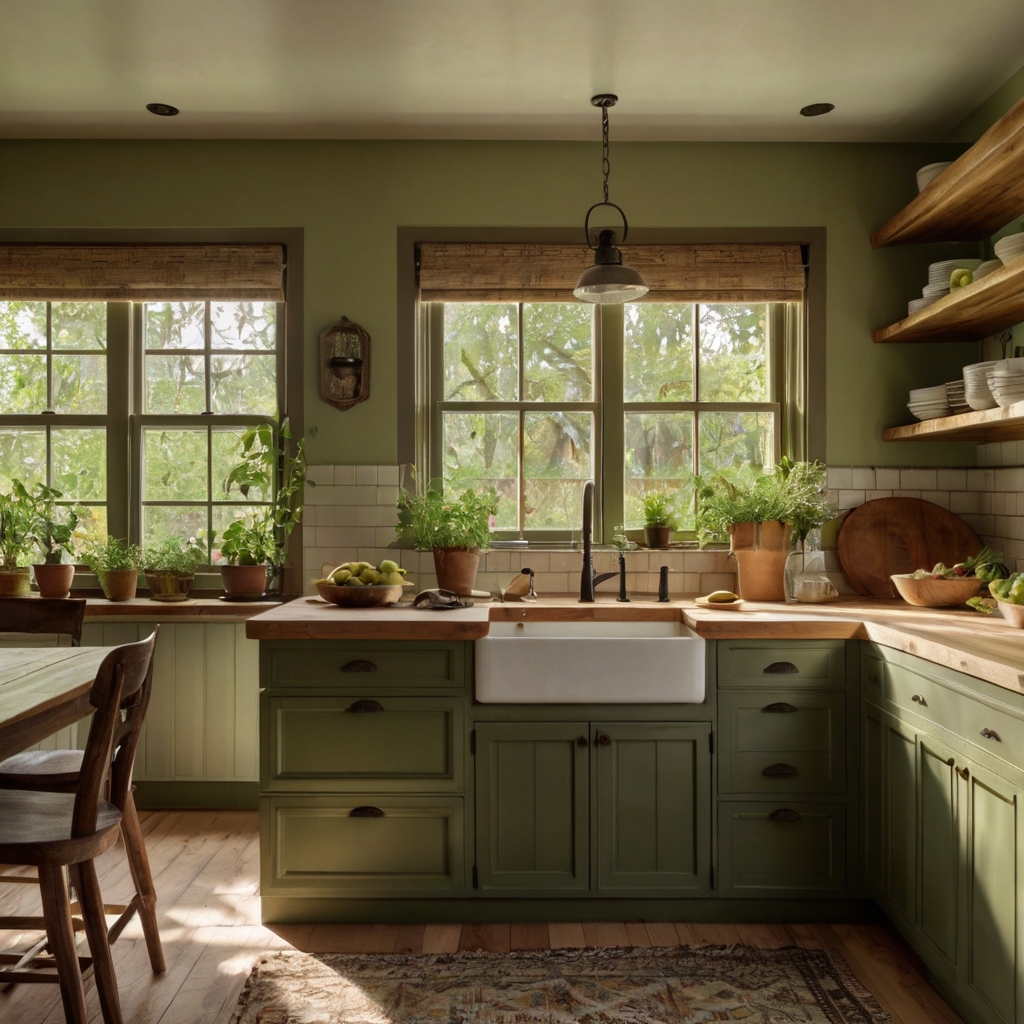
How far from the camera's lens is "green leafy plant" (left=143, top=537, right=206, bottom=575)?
3.94 meters

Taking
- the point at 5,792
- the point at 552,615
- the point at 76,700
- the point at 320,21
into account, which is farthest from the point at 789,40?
the point at 5,792

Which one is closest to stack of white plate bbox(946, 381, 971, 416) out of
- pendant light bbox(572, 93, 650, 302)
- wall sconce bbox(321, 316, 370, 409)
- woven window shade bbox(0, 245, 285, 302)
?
pendant light bbox(572, 93, 650, 302)

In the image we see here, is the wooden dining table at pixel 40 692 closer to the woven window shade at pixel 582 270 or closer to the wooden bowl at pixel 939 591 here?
the woven window shade at pixel 582 270

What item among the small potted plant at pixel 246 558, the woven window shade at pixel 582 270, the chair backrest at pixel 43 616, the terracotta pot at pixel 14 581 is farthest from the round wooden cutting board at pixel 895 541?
the terracotta pot at pixel 14 581

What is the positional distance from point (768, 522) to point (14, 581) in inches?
127

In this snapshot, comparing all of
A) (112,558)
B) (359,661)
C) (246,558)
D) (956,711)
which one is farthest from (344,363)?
(956,711)

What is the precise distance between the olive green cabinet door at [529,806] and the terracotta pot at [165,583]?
1.74 metres

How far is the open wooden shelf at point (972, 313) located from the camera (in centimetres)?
291

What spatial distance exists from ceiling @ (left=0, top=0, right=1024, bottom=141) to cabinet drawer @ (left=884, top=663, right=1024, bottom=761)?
214cm

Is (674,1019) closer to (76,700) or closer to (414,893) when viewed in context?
(414,893)

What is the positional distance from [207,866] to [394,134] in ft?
10.1

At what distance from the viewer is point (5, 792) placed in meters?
2.37

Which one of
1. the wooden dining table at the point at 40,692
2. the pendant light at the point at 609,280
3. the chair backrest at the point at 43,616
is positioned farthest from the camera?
the pendant light at the point at 609,280

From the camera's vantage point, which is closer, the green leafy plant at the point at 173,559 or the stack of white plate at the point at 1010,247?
the stack of white plate at the point at 1010,247
